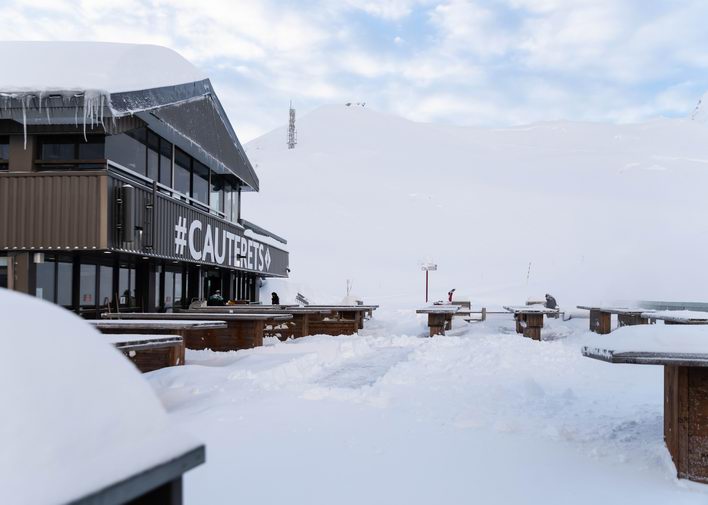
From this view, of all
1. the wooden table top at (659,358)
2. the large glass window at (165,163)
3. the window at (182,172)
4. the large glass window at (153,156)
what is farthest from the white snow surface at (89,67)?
the wooden table top at (659,358)

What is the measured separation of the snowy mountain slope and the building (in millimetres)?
29450

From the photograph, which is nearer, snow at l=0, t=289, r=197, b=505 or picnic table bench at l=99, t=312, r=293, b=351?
snow at l=0, t=289, r=197, b=505

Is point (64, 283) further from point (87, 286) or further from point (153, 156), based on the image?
point (153, 156)

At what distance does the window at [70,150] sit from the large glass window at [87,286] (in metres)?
2.41

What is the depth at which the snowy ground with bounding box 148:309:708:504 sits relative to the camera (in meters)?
4.07

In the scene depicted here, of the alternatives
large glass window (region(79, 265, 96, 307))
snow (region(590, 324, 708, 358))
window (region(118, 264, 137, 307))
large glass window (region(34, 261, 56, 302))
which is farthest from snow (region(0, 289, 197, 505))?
window (region(118, 264, 137, 307))

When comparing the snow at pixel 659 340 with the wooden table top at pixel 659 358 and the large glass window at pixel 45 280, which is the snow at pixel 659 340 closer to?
the wooden table top at pixel 659 358

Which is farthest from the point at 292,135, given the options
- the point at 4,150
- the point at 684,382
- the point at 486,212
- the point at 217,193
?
the point at 684,382

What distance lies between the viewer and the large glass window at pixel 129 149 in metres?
13.4

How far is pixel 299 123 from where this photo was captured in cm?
15625

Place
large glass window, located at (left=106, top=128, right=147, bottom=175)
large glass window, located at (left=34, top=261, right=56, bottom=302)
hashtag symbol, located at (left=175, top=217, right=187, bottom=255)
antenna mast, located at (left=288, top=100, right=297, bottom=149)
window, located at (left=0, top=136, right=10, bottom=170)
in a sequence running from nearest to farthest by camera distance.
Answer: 1. large glass window, located at (left=34, top=261, right=56, bottom=302)
2. window, located at (left=0, top=136, right=10, bottom=170)
3. large glass window, located at (left=106, top=128, right=147, bottom=175)
4. hashtag symbol, located at (left=175, top=217, right=187, bottom=255)
5. antenna mast, located at (left=288, top=100, right=297, bottom=149)

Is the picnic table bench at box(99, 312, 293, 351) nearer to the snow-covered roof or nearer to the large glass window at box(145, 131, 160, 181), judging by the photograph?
the snow-covered roof

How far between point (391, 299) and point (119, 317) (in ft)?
114

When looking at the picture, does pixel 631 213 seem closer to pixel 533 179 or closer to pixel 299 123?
pixel 533 179
